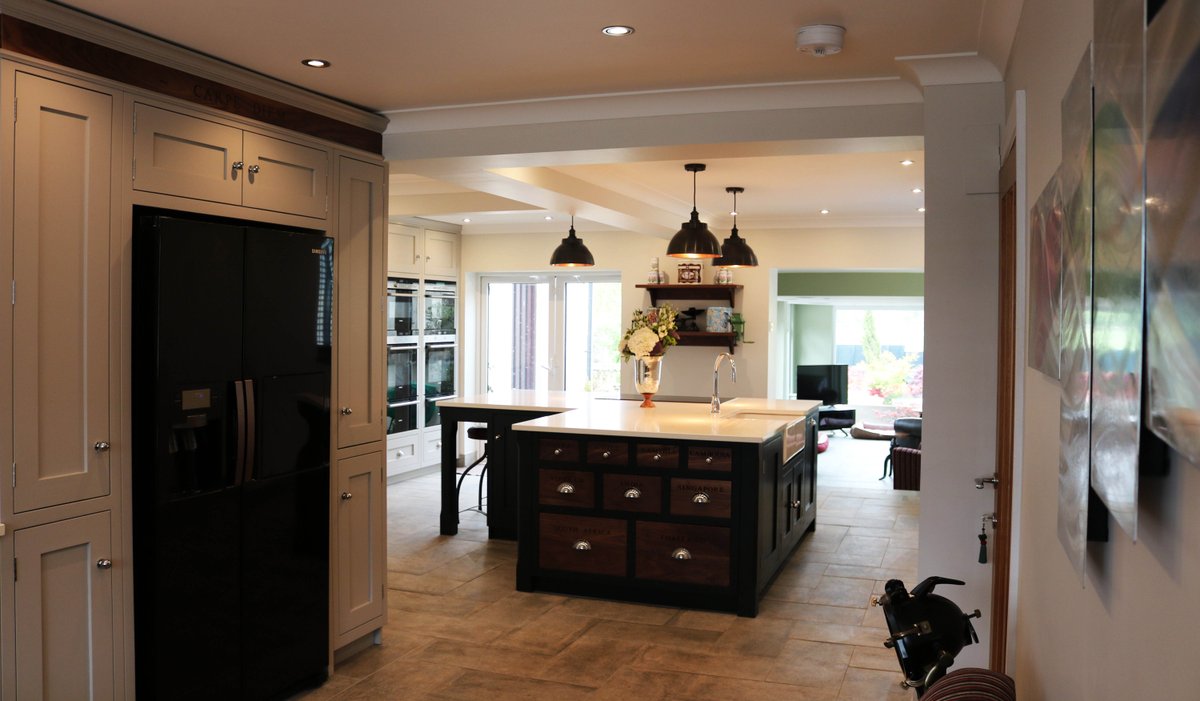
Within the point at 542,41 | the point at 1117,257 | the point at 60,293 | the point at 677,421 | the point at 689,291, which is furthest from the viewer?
the point at 689,291

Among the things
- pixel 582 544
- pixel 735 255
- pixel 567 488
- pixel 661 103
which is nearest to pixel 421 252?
pixel 735 255

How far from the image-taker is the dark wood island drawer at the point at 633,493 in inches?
189

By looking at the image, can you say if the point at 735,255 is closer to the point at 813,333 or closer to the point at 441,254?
the point at 441,254

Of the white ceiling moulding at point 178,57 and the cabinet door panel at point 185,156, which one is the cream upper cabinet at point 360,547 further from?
the white ceiling moulding at point 178,57

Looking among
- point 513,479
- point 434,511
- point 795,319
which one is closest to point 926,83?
point 513,479

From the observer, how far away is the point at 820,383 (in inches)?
443

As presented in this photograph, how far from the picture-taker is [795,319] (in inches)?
493

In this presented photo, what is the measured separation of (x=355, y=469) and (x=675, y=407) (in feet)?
8.83

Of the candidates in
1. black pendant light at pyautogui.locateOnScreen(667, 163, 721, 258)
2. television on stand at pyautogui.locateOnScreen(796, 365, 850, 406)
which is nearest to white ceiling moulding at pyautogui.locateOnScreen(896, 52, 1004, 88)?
black pendant light at pyautogui.locateOnScreen(667, 163, 721, 258)

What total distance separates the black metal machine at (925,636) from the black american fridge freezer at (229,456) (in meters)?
2.33

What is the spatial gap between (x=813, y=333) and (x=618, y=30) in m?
10.0

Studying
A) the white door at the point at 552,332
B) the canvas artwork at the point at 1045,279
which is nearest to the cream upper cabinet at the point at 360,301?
the canvas artwork at the point at 1045,279

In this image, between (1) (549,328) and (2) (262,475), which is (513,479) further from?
(1) (549,328)

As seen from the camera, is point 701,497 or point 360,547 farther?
point 701,497
